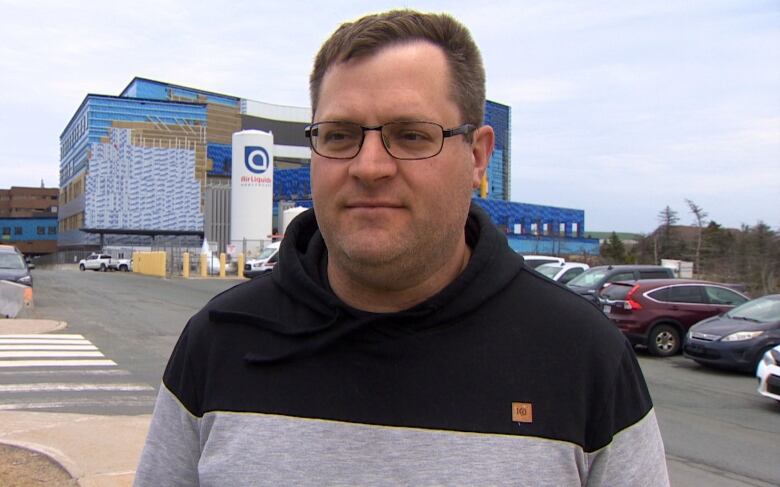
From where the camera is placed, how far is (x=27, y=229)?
9838 centimetres

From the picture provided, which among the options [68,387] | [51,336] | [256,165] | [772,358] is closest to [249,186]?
[256,165]

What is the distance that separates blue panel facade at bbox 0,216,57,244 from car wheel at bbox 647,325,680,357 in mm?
99915

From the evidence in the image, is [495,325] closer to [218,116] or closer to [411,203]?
[411,203]

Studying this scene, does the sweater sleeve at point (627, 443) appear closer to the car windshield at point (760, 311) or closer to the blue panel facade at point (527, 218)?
the car windshield at point (760, 311)

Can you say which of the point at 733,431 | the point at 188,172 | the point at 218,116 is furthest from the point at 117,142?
the point at 733,431

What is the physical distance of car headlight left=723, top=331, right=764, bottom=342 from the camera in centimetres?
1159

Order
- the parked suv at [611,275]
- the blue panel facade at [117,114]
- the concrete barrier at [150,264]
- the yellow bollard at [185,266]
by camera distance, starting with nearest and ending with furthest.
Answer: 1. the parked suv at [611,275]
2. the yellow bollard at [185,266]
3. the concrete barrier at [150,264]
4. the blue panel facade at [117,114]

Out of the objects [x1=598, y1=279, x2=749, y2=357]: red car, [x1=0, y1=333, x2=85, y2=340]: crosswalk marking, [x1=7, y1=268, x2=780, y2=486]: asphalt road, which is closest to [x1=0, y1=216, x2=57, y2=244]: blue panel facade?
[x1=7, y1=268, x2=780, y2=486]: asphalt road

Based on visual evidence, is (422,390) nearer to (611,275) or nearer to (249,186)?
(611,275)

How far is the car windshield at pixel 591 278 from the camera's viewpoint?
17.9 metres

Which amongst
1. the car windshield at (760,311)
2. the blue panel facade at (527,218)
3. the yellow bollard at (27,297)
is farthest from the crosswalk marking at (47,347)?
the blue panel facade at (527,218)

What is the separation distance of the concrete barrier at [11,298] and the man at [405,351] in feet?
57.7

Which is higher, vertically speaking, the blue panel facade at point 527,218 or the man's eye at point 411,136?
the blue panel facade at point 527,218

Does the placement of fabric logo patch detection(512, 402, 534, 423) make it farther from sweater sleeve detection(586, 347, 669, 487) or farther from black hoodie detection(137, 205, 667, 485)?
sweater sleeve detection(586, 347, 669, 487)
